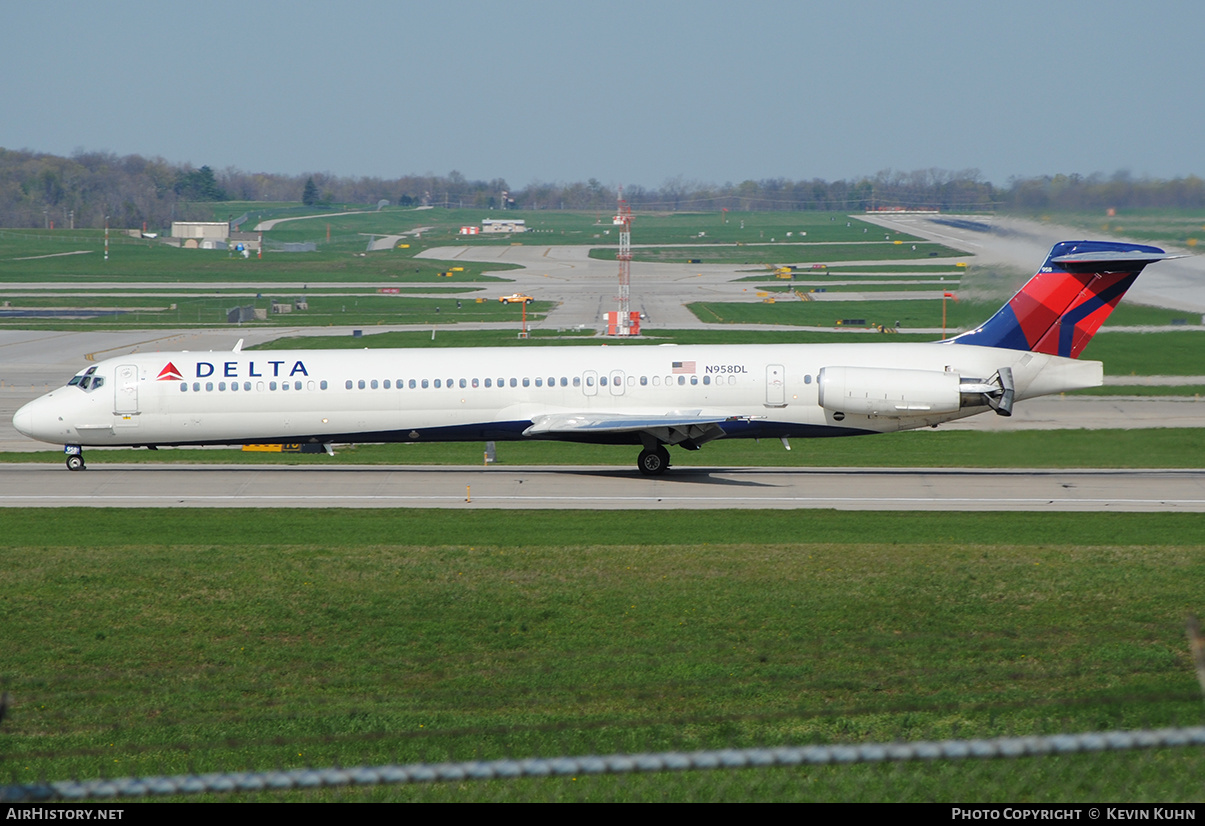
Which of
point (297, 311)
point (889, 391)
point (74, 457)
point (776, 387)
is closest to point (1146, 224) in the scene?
point (889, 391)

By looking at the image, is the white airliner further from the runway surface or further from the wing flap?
the runway surface

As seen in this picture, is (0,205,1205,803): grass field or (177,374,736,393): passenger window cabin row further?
(177,374,736,393): passenger window cabin row

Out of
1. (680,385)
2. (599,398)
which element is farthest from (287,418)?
(680,385)

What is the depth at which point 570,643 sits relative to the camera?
15227 millimetres

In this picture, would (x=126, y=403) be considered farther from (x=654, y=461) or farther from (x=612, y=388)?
(x=654, y=461)

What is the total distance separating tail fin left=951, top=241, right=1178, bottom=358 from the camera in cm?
3059

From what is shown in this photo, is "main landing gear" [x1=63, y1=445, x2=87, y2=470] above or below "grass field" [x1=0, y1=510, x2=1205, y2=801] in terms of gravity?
below

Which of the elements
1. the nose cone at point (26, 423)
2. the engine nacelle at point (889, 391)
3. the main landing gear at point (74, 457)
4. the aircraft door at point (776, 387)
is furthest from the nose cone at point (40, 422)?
the engine nacelle at point (889, 391)

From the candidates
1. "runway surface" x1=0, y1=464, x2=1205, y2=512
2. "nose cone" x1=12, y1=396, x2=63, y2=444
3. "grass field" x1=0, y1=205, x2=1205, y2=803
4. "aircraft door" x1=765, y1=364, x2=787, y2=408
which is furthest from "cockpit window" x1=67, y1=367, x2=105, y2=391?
"aircraft door" x1=765, y1=364, x2=787, y2=408

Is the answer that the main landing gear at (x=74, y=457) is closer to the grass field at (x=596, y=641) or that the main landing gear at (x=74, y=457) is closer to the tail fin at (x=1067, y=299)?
the grass field at (x=596, y=641)

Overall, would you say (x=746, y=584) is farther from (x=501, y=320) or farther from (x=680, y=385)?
(x=501, y=320)

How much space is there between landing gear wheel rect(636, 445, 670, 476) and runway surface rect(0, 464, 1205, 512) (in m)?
0.32

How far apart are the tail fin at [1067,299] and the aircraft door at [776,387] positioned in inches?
224

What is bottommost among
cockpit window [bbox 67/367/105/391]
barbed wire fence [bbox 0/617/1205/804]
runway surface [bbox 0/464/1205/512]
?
runway surface [bbox 0/464/1205/512]
